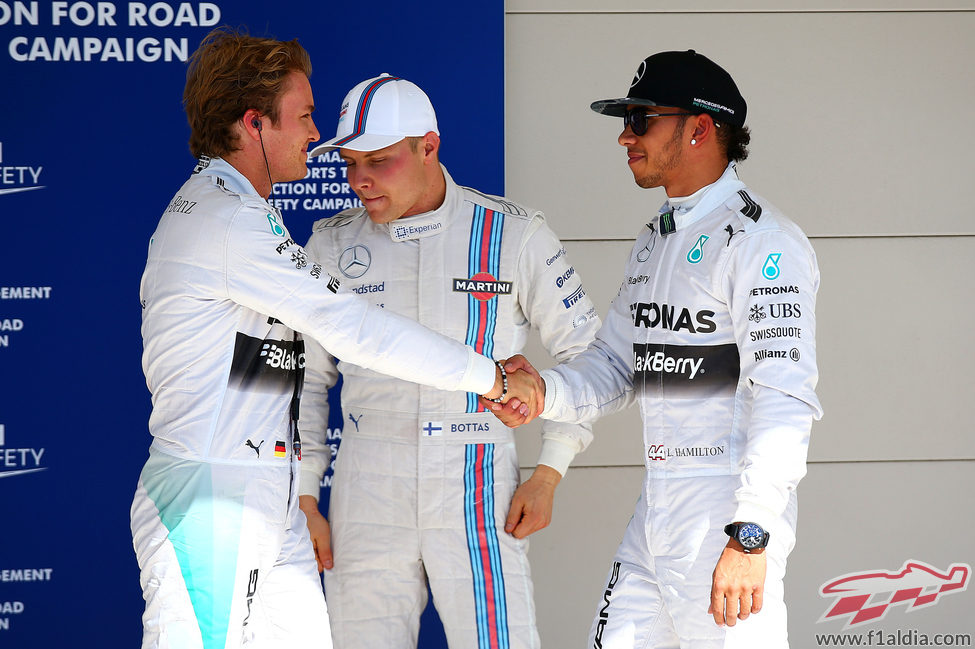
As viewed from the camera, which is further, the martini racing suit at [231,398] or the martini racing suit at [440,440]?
the martini racing suit at [440,440]

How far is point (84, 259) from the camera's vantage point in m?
3.11

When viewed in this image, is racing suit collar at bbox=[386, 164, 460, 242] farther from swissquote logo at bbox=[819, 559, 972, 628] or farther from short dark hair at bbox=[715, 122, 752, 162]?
swissquote logo at bbox=[819, 559, 972, 628]

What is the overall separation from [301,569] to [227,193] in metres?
0.81

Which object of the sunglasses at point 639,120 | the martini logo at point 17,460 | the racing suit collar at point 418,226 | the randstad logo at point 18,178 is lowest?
the martini logo at point 17,460

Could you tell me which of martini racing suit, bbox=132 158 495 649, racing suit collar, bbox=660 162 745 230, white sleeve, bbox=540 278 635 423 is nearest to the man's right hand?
martini racing suit, bbox=132 158 495 649

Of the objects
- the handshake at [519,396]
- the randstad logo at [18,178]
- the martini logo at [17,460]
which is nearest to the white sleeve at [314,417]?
the handshake at [519,396]

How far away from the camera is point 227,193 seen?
200 cm

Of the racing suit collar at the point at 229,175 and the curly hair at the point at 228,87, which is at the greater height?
the curly hair at the point at 228,87

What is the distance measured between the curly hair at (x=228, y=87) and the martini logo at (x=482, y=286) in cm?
65

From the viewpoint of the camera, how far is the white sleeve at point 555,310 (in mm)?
2566

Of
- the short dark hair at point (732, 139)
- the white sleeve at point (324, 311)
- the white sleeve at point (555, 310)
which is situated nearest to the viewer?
the white sleeve at point (324, 311)

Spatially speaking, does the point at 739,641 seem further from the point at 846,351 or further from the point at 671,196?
the point at 846,351

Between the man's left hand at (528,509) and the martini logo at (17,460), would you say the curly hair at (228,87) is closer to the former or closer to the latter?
the man's left hand at (528,509)

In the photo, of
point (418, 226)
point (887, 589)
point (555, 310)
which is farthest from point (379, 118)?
point (887, 589)
